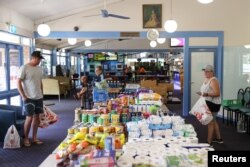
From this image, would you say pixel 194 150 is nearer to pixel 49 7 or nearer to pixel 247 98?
pixel 247 98

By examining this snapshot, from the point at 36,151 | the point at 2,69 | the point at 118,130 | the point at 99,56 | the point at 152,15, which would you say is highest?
the point at 152,15

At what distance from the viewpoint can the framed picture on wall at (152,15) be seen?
9484 mm

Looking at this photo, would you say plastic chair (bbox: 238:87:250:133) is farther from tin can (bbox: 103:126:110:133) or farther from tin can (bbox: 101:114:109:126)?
tin can (bbox: 103:126:110:133)

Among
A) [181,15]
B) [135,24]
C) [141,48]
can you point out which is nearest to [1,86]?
[135,24]

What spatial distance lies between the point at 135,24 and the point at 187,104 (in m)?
3.01

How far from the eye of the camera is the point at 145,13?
9.54 meters

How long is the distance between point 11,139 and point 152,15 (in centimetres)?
574

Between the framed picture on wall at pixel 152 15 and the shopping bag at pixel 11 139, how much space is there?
5.41m

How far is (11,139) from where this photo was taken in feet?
18.8

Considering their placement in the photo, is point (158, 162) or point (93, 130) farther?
point (93, 130)

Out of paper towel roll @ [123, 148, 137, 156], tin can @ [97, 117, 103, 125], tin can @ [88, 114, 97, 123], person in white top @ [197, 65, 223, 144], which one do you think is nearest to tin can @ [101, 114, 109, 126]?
tin can @ [97, 117, 103, 125]

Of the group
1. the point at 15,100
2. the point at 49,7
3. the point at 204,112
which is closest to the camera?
the point at 204,112

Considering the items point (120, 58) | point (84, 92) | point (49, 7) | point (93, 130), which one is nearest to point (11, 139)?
point (93, 130)

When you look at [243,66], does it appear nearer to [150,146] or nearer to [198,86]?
[198,86]
